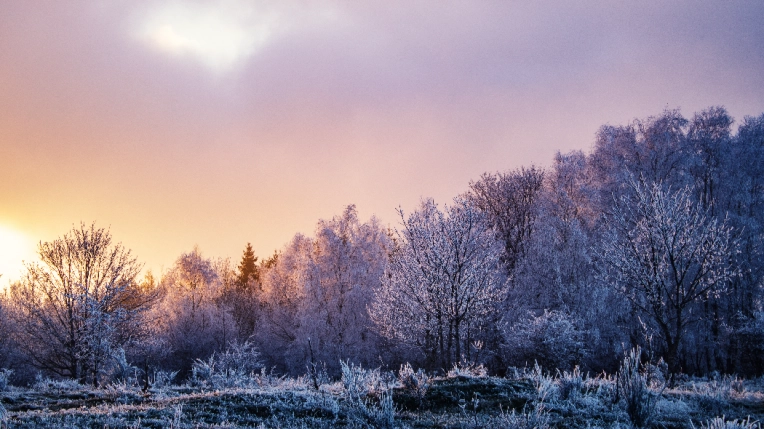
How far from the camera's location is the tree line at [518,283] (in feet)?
73.5

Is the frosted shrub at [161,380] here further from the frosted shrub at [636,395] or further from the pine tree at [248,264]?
the pine tree at [248,264]

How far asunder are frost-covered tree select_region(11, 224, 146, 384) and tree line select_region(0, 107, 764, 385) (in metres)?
0.10

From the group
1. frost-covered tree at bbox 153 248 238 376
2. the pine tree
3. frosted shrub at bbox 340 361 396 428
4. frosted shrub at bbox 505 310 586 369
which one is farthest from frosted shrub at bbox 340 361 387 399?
the pine tree

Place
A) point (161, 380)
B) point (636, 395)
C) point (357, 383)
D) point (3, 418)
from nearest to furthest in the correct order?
point (3, 418) → point (636, 395) → point (357, 383) → point (161, 380)

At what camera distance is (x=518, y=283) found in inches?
1310

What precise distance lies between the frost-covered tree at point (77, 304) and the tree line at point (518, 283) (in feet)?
0.33

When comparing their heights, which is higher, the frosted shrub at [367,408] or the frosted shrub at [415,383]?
the frosted shrub at [367,408]

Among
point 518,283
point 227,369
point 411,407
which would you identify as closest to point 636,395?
point 411,407

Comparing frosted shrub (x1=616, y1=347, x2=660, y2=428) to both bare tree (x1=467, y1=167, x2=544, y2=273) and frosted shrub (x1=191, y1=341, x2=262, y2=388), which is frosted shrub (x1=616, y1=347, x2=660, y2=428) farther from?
bare tree (x1=467, y1=167, x2=544, y2=273)

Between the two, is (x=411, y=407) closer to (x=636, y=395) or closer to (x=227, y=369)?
(x=636, y=395)

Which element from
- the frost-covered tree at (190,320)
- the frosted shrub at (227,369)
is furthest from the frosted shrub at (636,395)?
the frost-covered tree at (190,320)

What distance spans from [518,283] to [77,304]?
2787 cm

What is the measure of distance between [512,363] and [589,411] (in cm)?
2195

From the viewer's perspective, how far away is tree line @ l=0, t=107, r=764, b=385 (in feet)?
73.5
